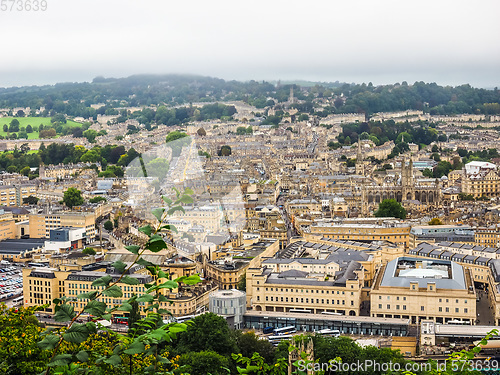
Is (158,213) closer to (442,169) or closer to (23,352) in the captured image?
(23,352)

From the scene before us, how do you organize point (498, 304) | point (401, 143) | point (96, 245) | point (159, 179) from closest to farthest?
1. point (498, 304)
2. point (96, 245)
3. point (159, 179)
4. point (401, 143)

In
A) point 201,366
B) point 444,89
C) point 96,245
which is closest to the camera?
point 201,366

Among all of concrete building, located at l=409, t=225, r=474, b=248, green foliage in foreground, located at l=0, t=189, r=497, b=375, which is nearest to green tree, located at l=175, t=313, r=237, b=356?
green foliage in foreground, located at l=0, t=189, r=497, b=375

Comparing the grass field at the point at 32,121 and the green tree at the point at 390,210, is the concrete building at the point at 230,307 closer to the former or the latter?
the green tree at the point at 390,210

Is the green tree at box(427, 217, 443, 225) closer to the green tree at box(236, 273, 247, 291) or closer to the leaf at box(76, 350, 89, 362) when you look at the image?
the green tree at box(236, 273, 247, 291)

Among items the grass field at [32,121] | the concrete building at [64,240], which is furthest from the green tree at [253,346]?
the grass field at [32,121]

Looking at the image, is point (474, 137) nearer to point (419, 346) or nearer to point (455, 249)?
point (455, 249)

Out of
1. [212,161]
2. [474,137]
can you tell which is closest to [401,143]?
[474,137]
